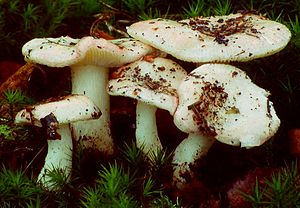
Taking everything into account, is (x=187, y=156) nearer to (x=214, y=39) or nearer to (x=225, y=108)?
(x=225, y=108)

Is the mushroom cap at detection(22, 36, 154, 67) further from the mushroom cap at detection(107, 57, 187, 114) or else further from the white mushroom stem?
the white mushroom stem

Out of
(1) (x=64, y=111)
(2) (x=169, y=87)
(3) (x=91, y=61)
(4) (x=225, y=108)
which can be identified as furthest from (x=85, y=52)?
(4) (x=225, y=108)

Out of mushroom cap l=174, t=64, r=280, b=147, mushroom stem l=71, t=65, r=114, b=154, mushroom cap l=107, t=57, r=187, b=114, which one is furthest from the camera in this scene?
mushroom stem l=71, t=65, r=114, b=154

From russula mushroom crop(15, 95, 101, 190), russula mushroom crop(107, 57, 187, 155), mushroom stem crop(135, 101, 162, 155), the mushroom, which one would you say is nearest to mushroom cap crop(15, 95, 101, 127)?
russula mushroom crop(15, 95, 101, 190)

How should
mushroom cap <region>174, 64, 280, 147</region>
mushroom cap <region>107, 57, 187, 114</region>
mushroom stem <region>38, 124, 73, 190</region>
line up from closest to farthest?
1. mushroom cap <region>174, 64, 280, 147</region>
2. mushroom cap <region>107, 57, 187, 114</region>
3. mushroom stem <region>38, 124, 73, 190</region>

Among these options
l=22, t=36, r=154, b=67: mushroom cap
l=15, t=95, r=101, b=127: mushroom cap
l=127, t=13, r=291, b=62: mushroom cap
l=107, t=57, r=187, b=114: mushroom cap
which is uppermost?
l=127, t=13, r=291, b=62: mushroom cap

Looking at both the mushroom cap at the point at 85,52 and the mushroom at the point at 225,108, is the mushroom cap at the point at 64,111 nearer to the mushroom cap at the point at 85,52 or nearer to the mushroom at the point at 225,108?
the mushroom cap at the point at 85,52

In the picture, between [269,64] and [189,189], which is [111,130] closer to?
[189,189]
